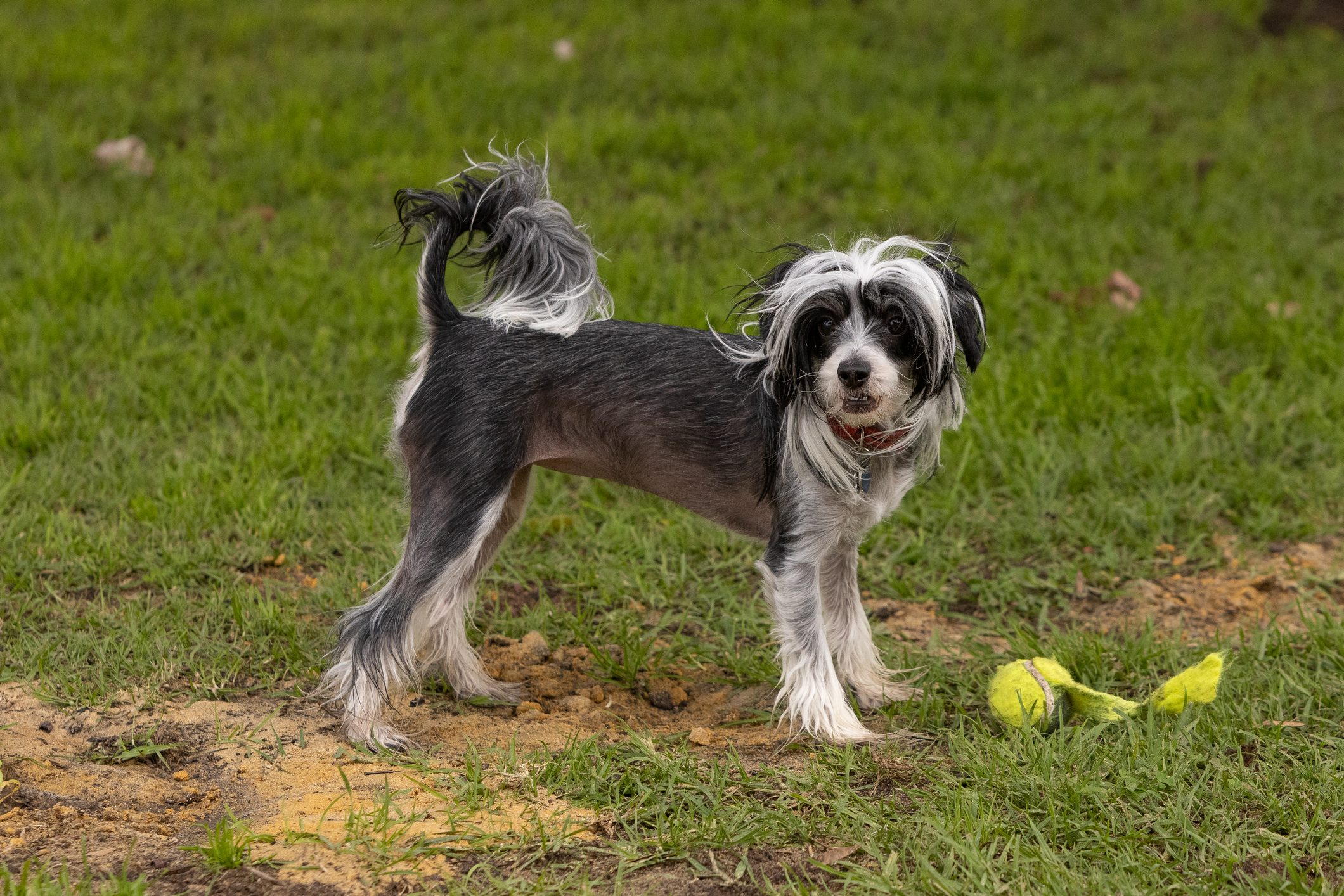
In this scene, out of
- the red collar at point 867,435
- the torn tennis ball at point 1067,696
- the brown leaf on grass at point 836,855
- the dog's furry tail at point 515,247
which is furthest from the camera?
the dog's furry tail at point 515,247

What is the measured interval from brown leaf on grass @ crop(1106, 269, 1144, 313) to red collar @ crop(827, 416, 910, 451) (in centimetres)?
397

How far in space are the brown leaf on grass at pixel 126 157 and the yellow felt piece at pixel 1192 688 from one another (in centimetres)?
711

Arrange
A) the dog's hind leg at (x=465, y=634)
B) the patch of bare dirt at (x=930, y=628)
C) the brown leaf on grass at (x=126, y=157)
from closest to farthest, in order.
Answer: the dog's hind leg at (x=465, y=634) → the patch of bare dirt at (x=930, y=628) → the brown leaf on grass at (x=126, y=157)

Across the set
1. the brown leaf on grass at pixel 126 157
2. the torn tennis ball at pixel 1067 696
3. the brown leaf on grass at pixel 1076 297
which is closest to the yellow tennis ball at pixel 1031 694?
the torn tennis ball at pixel 1067 696

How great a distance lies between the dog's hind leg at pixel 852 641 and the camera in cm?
439

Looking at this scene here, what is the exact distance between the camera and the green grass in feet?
12.2

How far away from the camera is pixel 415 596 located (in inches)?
158

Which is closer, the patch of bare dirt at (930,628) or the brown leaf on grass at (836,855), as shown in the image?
the brown leaf on grass at (836,855)

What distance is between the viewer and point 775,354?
3.78m

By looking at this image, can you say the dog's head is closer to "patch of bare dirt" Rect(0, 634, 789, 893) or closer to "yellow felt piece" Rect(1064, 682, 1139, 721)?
"yellow felt piece" Rect(1064, 682, 1139, 721)

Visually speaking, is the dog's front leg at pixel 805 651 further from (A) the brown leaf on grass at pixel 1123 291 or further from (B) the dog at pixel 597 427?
(A) the brown leaf on grass at pixel 1123 291

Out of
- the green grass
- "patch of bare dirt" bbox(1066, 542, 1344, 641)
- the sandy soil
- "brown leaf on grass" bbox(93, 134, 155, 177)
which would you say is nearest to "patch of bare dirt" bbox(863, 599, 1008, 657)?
the sandy soil

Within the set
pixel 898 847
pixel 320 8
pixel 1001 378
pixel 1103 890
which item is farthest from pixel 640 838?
pixel 320 8

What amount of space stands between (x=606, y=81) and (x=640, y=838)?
7.71 m
